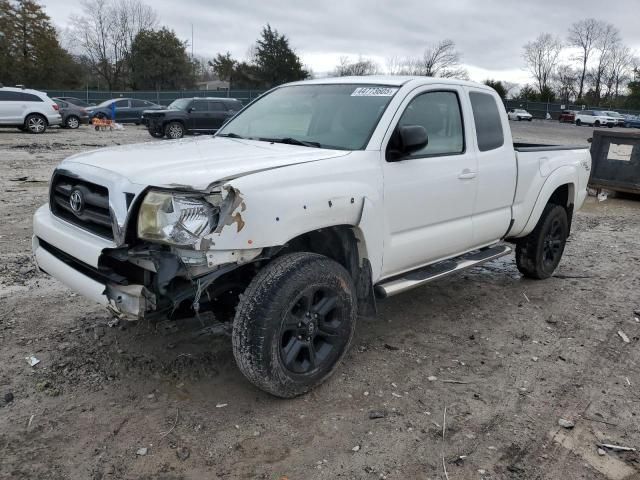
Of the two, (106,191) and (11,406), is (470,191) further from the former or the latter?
(11,406)

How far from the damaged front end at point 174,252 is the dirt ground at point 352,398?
70 cm

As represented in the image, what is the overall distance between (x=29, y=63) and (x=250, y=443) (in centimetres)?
5346

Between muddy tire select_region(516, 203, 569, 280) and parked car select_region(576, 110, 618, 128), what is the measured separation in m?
47.9

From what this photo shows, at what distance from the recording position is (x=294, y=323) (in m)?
3.21

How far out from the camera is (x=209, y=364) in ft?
12.3

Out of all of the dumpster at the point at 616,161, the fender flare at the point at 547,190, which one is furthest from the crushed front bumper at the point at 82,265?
the dumpster at the point at 616,161

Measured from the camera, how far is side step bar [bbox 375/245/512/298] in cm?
382

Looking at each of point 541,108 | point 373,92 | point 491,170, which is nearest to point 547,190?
point 491,170

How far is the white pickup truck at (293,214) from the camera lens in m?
2.90

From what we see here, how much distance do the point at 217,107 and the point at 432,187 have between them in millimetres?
17906

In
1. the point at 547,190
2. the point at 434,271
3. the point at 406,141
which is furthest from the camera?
the point at 547,190

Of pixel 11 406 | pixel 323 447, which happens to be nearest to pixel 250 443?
pixel 323 447

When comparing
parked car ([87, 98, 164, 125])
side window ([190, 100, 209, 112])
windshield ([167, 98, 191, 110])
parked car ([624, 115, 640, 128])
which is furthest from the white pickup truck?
parked car ([624, 115, 640, 128])

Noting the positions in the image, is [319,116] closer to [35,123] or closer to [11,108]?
[11,108]
